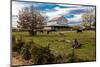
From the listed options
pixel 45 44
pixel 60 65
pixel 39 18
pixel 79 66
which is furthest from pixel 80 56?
pixel 39 18

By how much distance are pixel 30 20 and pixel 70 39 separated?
60 cm

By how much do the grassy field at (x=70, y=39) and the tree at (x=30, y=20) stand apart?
7 cm

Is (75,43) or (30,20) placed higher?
(30,20)

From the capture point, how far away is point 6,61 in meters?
2.51

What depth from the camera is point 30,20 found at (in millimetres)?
2629

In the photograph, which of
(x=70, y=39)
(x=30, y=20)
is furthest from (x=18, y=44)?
(x=70, y=39)

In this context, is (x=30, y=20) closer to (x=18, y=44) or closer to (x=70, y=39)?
(x=18, y=44)

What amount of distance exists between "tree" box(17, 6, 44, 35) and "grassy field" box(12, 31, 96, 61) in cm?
7

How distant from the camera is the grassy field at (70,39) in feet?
8.73

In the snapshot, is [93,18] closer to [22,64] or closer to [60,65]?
[60,65]

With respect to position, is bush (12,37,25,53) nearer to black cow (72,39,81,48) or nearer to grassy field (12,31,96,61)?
grassy field (12,31,96,61)

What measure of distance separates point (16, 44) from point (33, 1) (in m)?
0.57

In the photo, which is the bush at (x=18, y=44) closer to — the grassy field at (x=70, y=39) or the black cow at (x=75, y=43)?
the grassy field at (x=70, y=39)

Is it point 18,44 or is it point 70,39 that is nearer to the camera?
point 18,44
